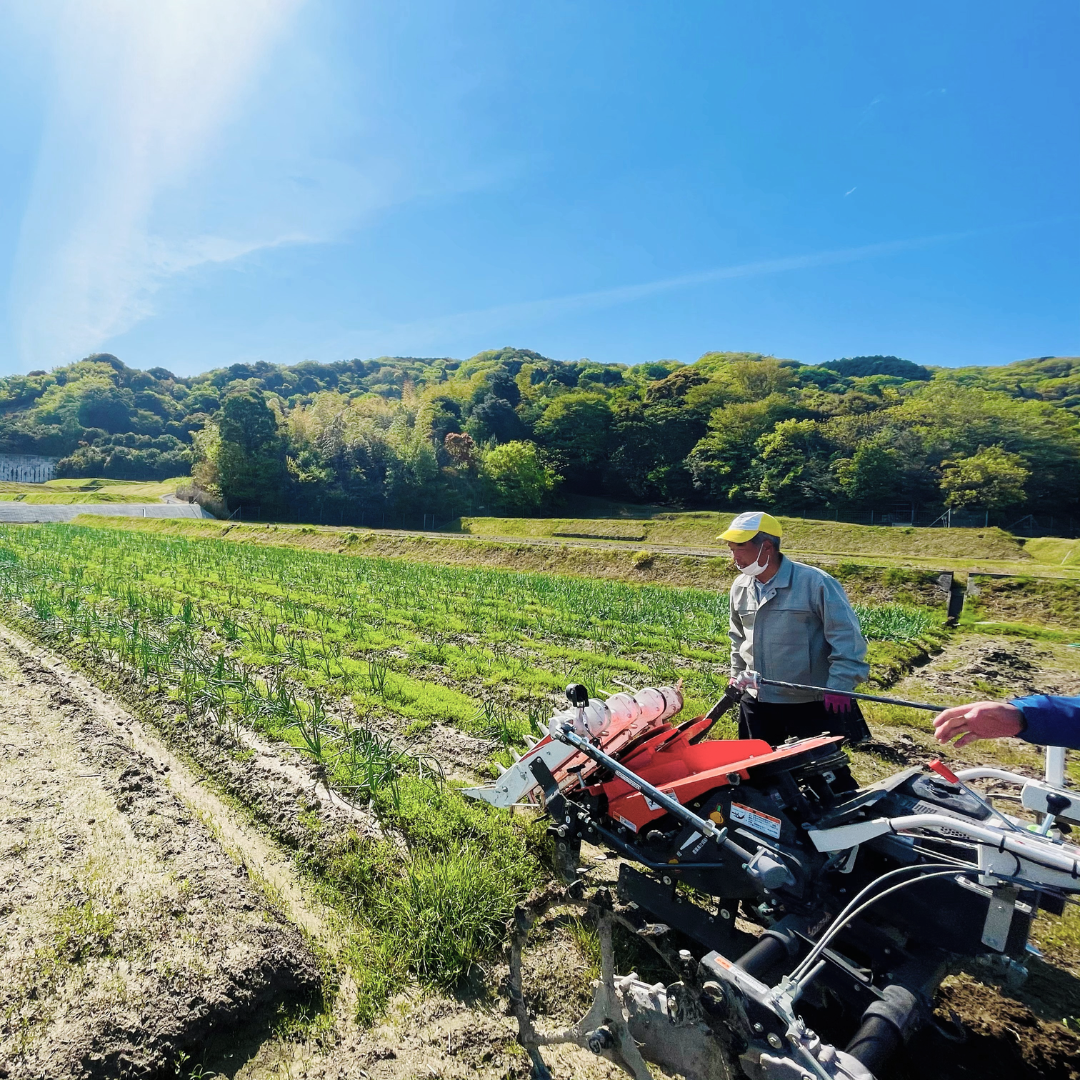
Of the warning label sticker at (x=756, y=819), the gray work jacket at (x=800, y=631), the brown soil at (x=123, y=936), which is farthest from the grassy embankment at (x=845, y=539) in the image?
the brown soil at (x=123, y=936)

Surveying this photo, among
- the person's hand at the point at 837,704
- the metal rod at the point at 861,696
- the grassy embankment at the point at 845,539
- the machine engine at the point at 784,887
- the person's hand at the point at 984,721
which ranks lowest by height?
the grassy embankment at the point at 845,539

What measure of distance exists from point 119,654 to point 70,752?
249 centimetres

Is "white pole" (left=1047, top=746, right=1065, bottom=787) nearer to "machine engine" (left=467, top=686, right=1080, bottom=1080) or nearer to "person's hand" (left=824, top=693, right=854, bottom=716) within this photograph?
"machine engine" (left=467, top=686, right=1080, bottom=1080)

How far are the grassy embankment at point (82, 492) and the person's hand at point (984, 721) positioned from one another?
5391 cm

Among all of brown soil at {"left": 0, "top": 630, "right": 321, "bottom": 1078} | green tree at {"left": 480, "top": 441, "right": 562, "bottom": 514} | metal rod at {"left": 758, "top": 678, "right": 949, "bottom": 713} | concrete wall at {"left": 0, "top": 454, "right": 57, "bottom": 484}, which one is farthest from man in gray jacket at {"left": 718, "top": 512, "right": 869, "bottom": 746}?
concrete wall at {"left": 0, "top": 454, "right": 57, "bottom": 484}

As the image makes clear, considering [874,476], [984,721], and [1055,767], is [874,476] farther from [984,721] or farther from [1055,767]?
[984,721]


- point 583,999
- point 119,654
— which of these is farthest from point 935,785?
point 119,654

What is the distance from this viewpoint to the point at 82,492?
53.5m

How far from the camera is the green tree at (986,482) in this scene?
40625 millimetres

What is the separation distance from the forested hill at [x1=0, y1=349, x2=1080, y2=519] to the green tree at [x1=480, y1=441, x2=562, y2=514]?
0.13 m

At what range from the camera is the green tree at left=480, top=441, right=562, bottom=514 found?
52000 mm

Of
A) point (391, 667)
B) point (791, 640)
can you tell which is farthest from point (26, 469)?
point (791, 640)

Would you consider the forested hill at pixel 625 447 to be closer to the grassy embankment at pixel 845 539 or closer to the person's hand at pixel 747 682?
the grassy embankment at pixel 845 539

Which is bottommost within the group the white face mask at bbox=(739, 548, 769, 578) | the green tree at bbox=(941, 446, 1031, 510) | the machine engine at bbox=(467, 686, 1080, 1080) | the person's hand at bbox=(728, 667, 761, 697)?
the machine engine at bbox=(467, 686, 1080, 1080)
